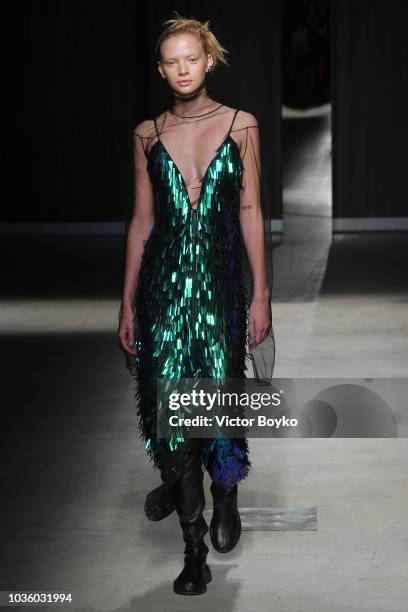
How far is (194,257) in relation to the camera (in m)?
3.04

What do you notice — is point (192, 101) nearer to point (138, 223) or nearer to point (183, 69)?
point (183, 69)

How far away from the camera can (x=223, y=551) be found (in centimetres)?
322

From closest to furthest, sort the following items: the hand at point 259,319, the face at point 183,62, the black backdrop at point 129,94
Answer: the face at point 183,62 < the hand at point 259,319 < the black backdrop at point 129,94

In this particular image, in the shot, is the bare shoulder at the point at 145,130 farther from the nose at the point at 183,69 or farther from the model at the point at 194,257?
the nose at the point at 183,69

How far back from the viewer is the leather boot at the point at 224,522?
3203 millimetres

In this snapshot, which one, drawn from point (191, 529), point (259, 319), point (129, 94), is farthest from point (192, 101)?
point (129, 94)

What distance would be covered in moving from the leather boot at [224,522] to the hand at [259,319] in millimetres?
383

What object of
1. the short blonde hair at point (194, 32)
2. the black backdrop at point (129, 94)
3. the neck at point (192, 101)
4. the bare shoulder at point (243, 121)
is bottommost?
the black backdrop at point (129, 94)

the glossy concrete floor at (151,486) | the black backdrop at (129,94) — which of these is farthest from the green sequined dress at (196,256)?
the black backdrop at (129,94)

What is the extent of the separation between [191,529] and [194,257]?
0.64m

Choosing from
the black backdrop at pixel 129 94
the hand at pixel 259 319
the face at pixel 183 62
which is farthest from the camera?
the black backdrop at pixel 129 94

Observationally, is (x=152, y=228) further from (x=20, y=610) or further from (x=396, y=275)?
(x=396, y=275)

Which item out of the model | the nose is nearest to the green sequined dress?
the model

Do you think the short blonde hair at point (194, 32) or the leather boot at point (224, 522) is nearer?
→ the short blonde hair at point (194, 32)
